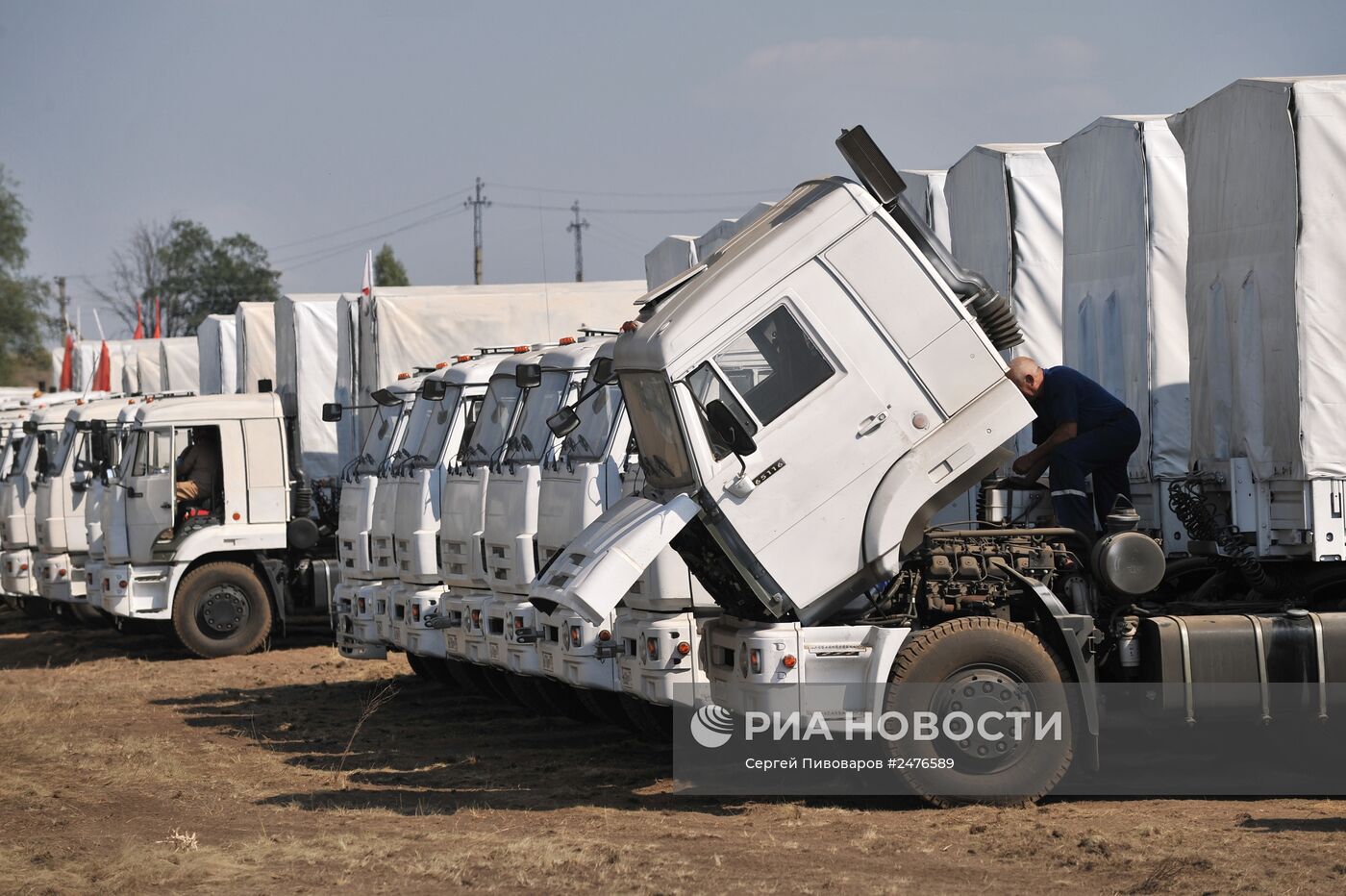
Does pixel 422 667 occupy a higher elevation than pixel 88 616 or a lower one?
lower

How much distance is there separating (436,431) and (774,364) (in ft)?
19.1

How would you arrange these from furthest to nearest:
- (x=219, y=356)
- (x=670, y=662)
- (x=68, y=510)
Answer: (x=219, y=356) → (x=68, y=510) → (x=670, y=662)

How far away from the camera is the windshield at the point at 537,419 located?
12.1m

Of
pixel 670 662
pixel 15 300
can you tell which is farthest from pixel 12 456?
pixel 15 300

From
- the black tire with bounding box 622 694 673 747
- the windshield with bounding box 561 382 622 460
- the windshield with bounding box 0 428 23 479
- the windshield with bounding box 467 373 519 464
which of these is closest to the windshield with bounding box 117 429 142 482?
the windshield with bounding box 0 428 23 479

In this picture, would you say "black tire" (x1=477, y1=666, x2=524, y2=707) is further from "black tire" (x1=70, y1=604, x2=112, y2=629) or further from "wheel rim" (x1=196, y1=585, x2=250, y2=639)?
"black tire" (x1=70, y1=604, x2=112, y2=629)

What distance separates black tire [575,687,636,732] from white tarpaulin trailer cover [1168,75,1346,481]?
4197mm

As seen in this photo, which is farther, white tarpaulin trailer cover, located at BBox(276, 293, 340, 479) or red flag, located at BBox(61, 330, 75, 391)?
red flag, located at BBox(61, 330, 75, 391)

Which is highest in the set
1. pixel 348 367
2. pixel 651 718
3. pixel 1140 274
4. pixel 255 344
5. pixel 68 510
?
pixel 255 344

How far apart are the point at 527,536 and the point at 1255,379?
493cm

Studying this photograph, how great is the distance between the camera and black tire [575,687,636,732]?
11711 mm

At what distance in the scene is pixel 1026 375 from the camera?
31.2ft

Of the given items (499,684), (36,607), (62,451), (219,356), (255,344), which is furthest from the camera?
(219,356)

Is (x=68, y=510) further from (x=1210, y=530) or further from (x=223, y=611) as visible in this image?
(x=1210, y=530)
